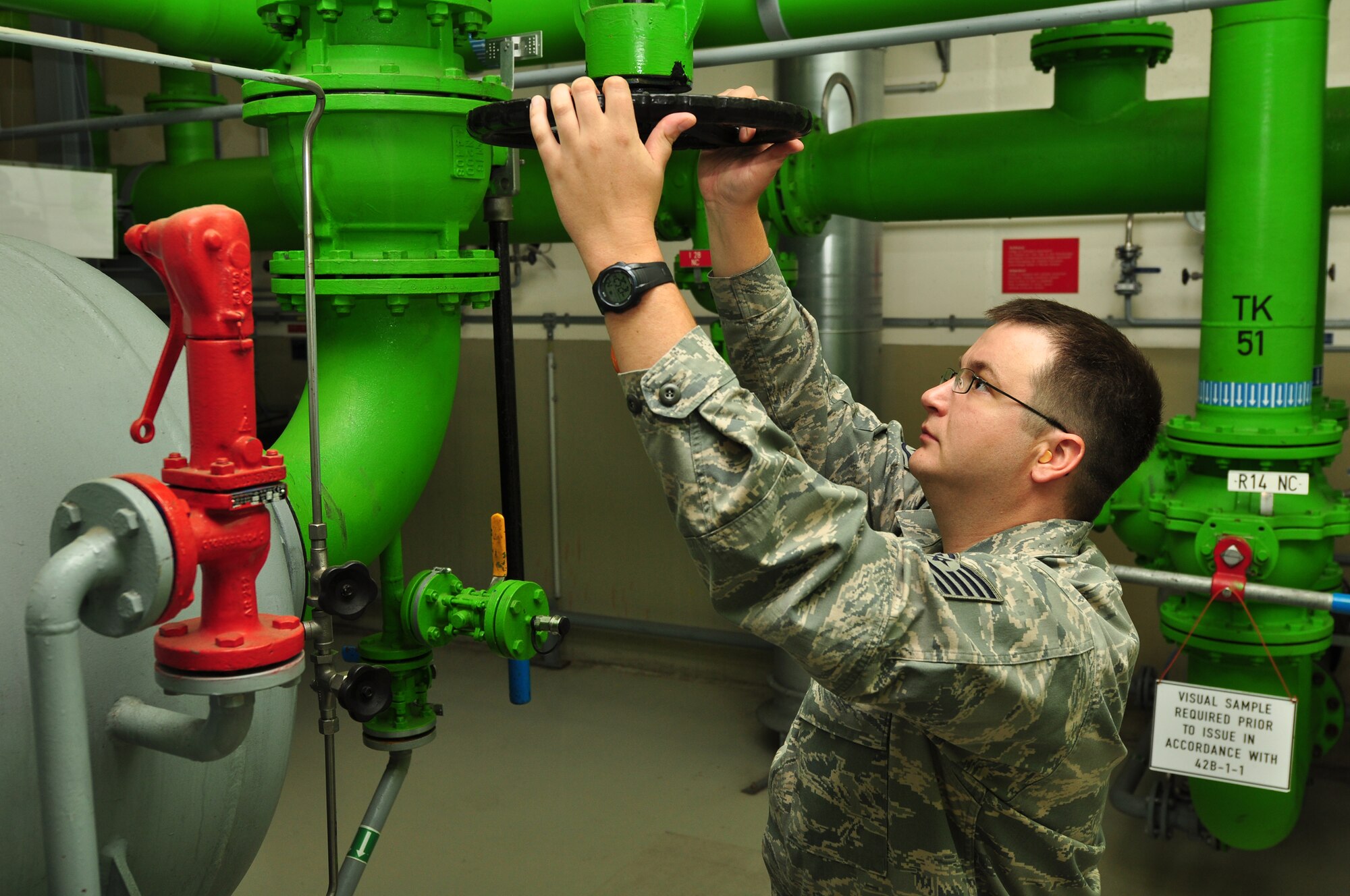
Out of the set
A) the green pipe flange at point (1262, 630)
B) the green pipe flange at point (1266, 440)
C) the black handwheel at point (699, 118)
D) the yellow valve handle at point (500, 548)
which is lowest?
the green pipe flange at point (1262, 630)

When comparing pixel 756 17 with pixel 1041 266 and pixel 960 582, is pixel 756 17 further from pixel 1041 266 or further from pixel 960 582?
pixel 1041 266

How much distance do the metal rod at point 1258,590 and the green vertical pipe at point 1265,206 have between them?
0.29 meters

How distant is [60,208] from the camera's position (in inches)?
82.7

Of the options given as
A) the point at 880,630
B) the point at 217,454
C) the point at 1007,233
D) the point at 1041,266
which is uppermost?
the point at 1007,233

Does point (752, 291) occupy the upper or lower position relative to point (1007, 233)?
lower

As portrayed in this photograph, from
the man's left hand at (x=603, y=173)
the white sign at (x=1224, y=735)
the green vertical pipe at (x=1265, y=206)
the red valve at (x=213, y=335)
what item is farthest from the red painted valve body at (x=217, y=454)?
the green vertical pipe at (x=1265, y=206)

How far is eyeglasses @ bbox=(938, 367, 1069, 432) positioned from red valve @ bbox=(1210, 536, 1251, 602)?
111 cm

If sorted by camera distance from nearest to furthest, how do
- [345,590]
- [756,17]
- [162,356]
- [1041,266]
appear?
1. [162,356]
2. [345,590]
3. [756,17]
4. [1041,266]

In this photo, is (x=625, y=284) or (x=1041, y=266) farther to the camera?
(x=1041, y=266)

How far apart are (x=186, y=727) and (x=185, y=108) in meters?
2.91

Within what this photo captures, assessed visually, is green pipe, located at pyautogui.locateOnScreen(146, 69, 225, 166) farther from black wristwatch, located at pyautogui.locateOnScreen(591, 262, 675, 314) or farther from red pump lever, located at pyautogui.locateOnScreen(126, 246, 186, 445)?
black wristwatch, located at pyautogui.locateOnScreen(591, 262, 675, 314)

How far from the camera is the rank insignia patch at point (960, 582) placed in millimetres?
827

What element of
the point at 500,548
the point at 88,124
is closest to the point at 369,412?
the point at 500,548

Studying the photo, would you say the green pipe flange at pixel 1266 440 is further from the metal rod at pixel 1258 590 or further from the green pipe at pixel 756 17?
the green pipe at pixel 756 17
